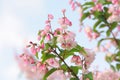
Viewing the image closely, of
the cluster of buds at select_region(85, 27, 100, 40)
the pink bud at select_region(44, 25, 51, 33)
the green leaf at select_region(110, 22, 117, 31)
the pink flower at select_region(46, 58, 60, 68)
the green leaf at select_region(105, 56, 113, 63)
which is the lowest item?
the pink flower at select_region(46, 58, 60, 68)

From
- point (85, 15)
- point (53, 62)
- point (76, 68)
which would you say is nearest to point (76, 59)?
point (76, 68)

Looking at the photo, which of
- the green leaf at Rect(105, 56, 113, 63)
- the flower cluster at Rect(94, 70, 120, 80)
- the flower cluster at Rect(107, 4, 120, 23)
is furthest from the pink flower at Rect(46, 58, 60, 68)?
the green leaf at Rect(105, 56, 113, 63)

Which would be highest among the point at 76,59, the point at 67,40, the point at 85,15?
the point at 85,15

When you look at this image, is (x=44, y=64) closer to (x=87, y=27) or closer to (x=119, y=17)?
(x=119, y=17)

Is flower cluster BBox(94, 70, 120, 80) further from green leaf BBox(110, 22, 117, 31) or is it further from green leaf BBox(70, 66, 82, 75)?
green leaf BBox(70, 66, 82, 75)

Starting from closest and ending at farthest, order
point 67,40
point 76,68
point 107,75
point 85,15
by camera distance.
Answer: point 67,40 → point 76,68 → point 107,75 → point 85,15

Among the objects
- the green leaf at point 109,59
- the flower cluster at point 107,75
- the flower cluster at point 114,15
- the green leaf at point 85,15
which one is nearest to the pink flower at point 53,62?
the flower cluster at point 107,75

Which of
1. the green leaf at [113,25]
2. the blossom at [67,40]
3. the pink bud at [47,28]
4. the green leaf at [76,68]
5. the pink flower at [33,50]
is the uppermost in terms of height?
the green leaf at [113,25]

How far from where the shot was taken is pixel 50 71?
153 inches

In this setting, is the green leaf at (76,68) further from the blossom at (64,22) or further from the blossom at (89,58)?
the blossom at (64,22)

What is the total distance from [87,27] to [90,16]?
18.7 inches

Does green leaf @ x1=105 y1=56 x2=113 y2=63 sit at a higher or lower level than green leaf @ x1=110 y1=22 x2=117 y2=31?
lower

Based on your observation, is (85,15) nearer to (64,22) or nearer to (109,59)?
(109,59)

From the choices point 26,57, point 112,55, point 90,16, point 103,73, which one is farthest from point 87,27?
point 26,57
